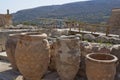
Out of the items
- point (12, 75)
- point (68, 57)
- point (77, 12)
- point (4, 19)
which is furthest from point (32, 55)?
point (77, 12)

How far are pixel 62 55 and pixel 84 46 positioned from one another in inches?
29.7

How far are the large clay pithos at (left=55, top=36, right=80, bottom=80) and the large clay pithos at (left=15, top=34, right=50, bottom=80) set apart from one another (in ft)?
1.15

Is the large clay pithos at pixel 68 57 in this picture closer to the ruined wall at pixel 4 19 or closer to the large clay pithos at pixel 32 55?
the large clay pithos at pixel 32 55

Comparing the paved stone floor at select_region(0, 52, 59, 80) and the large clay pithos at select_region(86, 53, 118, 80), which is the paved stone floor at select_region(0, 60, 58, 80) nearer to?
the paved stone floor at select_region(0, 52, 59, 80)

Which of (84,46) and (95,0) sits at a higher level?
(95,0)

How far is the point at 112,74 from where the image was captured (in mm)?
4859

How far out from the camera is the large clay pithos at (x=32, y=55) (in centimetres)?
547

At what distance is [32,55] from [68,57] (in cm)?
85

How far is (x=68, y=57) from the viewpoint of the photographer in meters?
5.53

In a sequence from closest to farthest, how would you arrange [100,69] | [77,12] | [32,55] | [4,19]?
[100,69] < [32,55] < [4,19] < [77,12]

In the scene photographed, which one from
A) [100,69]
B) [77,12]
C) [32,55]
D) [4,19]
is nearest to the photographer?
[100,69]

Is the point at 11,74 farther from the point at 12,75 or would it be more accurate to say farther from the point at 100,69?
the point at 100,69

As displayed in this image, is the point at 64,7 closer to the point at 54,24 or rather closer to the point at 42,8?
the point at 42,8

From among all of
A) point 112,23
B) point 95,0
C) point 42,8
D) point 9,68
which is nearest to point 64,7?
point 42,8
